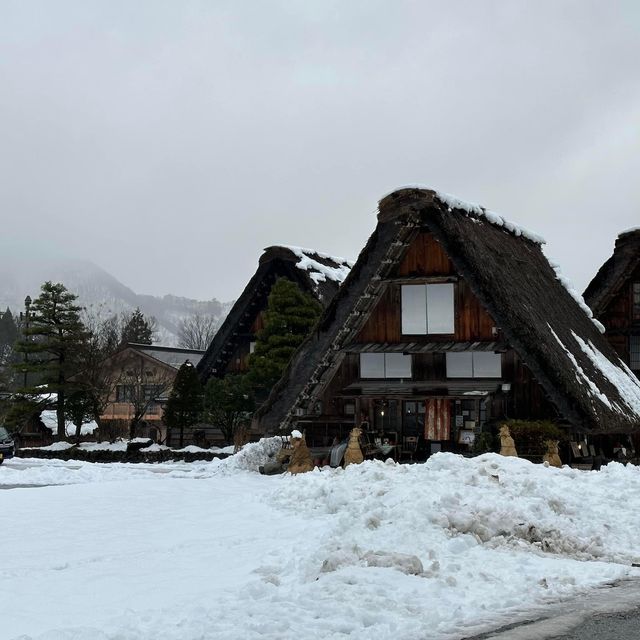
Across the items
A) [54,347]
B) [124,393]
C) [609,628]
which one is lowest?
[609,628]

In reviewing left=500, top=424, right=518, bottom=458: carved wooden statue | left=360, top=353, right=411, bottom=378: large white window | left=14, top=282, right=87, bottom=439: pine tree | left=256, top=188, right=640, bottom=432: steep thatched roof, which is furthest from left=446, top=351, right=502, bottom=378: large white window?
left=14, top=282, right=87, bottom=439: pine tree

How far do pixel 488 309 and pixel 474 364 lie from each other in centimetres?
240

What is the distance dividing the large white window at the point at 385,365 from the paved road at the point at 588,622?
16.6m

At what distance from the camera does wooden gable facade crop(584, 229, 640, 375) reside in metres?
30.7

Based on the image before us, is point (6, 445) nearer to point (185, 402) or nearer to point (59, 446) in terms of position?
point (59, 446)

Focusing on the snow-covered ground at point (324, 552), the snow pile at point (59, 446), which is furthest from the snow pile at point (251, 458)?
the snow pile at point (59, 446)

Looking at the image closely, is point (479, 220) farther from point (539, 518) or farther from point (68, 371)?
point (68, 371)

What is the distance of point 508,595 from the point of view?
7.77m

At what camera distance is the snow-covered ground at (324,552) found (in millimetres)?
6852

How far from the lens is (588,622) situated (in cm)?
684

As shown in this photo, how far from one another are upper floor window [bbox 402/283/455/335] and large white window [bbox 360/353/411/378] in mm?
891

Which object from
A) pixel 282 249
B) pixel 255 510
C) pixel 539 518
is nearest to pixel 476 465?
pixel 539 518

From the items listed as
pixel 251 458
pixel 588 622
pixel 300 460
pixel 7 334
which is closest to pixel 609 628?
pixel 588 622

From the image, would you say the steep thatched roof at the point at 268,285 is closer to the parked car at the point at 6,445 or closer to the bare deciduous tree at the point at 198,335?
the parked car at the point at 6,445
